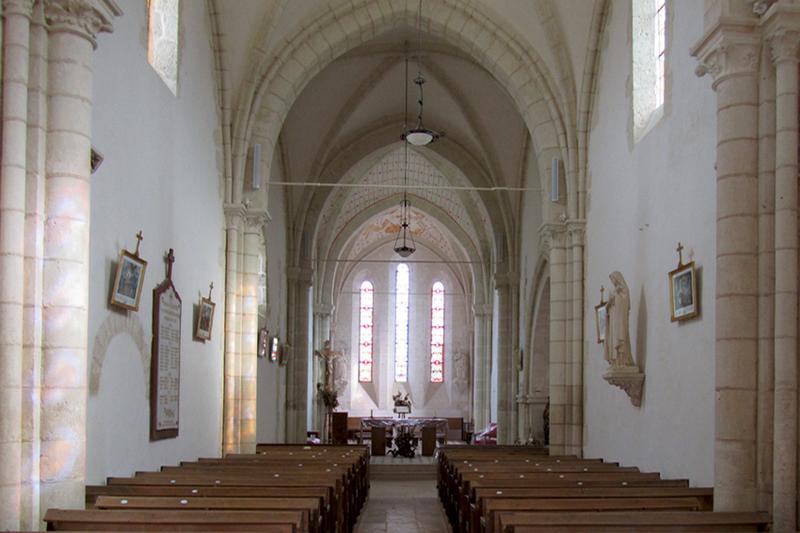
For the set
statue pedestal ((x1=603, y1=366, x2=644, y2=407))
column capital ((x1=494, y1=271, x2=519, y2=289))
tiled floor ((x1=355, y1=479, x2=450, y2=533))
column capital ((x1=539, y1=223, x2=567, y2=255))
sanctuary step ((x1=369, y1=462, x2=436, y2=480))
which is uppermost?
column capital ((x1=539, y1=223, x2=567, y2=255))

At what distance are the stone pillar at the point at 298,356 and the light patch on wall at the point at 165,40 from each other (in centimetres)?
1142

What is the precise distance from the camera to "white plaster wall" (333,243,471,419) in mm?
37031

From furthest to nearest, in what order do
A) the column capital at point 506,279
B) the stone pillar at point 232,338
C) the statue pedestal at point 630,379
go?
1. the column capital at point 506,279
2. the stone pillar at point 232,338
3. the statue pedestal at point 630,379

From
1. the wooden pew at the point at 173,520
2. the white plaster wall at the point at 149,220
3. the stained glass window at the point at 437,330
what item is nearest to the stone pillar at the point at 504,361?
the white plaster wall at the point at 149,220

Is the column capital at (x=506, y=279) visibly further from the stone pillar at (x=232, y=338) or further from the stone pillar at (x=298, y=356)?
the stone pillar at (x=232, y=338)

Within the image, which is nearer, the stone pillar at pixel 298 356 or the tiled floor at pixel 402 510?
the tiled floor at pixel 402 510

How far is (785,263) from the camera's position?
6863mm

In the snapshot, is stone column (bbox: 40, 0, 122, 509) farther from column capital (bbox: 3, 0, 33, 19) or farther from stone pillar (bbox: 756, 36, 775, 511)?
stone pillar (bbox: 756, 36, 775, 511)

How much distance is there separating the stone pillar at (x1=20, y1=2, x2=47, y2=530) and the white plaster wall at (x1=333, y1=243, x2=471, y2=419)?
98.9 feet

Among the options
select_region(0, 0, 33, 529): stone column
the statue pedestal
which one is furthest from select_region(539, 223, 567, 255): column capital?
Answer: select_region(0, 0, 33, 529): stone column

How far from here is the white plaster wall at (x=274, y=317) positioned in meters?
19.0

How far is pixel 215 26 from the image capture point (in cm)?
1287

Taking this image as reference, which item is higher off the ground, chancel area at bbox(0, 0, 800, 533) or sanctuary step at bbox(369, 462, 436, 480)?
chancel area at bbox(0, 0, 800, 533)

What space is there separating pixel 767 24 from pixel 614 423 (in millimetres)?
6143
